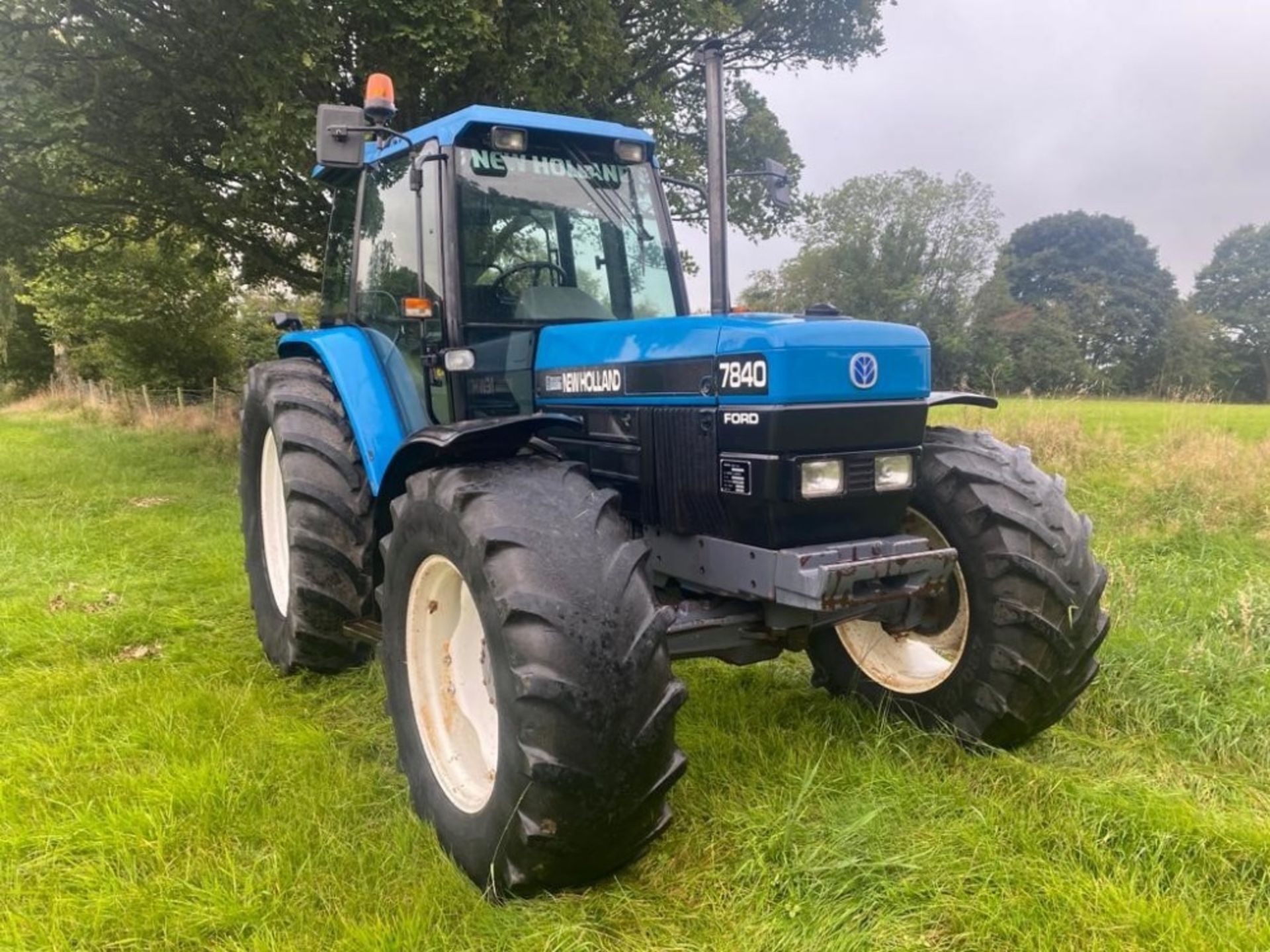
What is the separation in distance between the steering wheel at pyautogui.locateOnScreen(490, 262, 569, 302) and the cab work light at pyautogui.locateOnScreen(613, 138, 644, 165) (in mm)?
493

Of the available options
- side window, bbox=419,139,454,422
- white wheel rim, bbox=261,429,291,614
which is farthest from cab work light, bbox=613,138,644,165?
white wheel rim, bbox=261,429,291,614

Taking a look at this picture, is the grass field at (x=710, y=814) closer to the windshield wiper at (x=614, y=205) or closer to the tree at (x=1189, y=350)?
the windshield wiper at (x=614, y=205)

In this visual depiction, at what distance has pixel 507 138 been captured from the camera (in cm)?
310

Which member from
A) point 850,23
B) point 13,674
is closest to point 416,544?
point 13,674

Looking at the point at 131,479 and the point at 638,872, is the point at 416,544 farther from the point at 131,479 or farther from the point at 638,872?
the point at 131,479

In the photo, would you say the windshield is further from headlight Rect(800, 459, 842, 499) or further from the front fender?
headlight Rect(800, 459, 842, 499)

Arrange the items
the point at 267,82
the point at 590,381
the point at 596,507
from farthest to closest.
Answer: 1. the point at 267,82
2. the point at 590,381
3. the point at 596,507

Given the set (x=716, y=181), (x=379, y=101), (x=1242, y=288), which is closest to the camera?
(x=716, y=181)

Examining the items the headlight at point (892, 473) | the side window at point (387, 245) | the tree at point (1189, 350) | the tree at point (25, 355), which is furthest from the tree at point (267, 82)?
the tree at point (1189, 350)

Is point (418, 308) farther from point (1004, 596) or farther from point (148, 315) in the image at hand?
point (148, 315)

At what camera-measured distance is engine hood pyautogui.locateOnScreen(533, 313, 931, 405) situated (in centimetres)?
234

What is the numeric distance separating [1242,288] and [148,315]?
51381 mm

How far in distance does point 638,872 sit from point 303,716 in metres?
1.62

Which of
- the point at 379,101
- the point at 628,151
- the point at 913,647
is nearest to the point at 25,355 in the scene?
the point at 379,101
